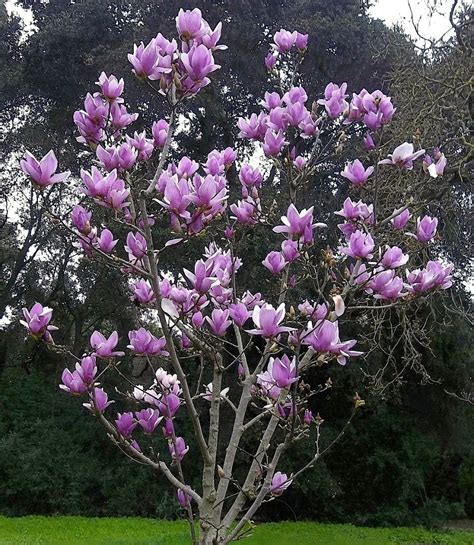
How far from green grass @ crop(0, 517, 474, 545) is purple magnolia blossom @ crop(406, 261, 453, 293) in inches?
221

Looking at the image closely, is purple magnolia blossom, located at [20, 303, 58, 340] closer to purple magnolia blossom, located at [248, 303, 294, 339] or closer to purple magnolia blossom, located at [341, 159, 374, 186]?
purple magnolia blossom, located at [248, 303, 294, 339]

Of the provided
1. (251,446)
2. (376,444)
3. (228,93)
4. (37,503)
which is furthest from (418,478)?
(228,93)

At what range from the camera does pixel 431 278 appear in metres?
1.32

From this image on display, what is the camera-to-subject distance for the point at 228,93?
9117 millimetres

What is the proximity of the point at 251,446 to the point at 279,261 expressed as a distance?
7.08 m

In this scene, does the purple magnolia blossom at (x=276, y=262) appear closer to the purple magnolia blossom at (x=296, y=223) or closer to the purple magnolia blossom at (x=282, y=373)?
the purple magnolia blossom at (x=296, y=223)

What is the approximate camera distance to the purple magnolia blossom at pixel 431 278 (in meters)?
1.32

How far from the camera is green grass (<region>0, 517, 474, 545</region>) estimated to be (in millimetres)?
6652

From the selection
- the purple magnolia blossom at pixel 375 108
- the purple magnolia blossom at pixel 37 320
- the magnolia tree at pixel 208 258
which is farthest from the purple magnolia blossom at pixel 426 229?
the purple magnolia blossom at pixel 37 320

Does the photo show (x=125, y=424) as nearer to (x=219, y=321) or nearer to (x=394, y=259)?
(x=219, y=321)

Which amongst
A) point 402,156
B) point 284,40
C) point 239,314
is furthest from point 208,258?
point 284,40

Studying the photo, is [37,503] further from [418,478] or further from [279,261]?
[279,261]

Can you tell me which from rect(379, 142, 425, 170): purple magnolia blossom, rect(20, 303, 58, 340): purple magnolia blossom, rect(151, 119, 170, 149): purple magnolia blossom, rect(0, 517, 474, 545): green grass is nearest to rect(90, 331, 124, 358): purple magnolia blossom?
rect(20, 303, 58, 340): purple magnolia blossom

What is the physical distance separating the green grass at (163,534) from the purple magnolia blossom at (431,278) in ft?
18.4
